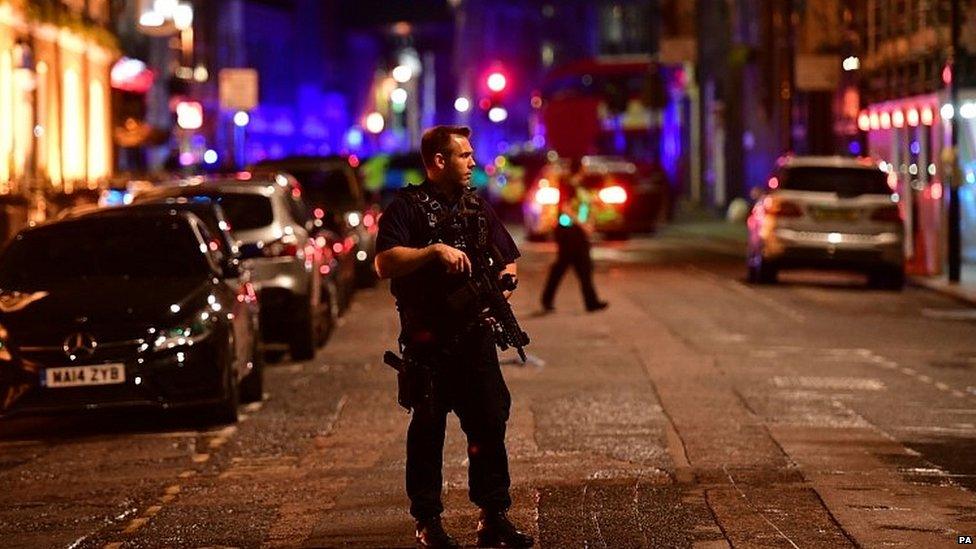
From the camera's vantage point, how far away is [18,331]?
12570 mm

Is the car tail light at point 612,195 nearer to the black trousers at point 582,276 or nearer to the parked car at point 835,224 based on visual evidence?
the parked car at point 835,224

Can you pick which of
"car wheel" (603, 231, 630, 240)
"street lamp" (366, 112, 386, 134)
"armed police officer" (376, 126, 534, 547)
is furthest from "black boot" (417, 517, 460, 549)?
"street lamp" (366, 112, 386, 134)

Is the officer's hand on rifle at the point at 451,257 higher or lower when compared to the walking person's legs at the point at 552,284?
higher

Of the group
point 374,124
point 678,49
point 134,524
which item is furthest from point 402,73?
point 134,524

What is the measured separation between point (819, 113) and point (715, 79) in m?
13.6

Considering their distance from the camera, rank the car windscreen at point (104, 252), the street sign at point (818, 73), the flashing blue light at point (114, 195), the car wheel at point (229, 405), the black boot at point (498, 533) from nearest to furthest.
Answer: the black boot at point (498, 533), the car wheel at point (229, 405), the car windscreen at point (104, 252), the flashing blue light at point (114, 195), the street sign at point (818, 73)

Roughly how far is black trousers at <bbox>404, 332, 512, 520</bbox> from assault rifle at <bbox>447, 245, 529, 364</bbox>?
0.23ft

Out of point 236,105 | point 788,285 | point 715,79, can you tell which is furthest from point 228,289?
point 715,79

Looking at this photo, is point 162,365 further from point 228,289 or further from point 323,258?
point 323,258

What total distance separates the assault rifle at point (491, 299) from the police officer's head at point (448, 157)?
33 centimetres

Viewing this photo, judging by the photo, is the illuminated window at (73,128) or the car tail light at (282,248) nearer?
the car tail light at (282,248)

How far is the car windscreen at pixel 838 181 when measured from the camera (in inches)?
1022

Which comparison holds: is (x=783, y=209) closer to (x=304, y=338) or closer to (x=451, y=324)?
(x=304, y=338)

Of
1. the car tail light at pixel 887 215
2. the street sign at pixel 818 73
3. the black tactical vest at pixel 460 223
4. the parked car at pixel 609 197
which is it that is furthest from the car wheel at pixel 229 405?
the street sign at pixel 818 73
